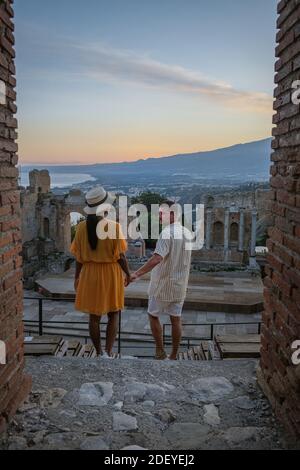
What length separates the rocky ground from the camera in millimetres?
2896

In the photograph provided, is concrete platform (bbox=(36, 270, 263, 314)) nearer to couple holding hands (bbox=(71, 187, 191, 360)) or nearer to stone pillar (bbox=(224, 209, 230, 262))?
stone pillar (bbox=(224, 209, 230, 262))

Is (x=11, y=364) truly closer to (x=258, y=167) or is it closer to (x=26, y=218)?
(x=26, y=218)

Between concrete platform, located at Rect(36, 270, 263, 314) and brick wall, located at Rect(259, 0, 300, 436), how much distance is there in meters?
9.87

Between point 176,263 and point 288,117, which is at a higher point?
point 288,117

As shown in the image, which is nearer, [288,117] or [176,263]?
[288,117]

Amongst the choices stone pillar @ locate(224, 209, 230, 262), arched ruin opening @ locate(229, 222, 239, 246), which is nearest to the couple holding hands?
stone pillar @ locate(224, 209, 230, 262)

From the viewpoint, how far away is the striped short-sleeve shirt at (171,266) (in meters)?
4.62

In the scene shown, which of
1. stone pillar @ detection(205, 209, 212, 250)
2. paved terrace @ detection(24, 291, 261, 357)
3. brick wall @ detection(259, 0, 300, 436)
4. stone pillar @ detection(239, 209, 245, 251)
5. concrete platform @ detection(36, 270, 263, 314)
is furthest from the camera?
stone pillar @ detection(239, 209, 245, 251)

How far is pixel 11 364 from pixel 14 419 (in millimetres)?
389

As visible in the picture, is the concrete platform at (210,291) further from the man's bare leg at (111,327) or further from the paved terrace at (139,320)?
the man's bare leg at (111,327)

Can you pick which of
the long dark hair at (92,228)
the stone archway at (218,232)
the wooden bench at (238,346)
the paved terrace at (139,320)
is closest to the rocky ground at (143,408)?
the wooden bench at (238,346)

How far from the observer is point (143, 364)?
4.29 m

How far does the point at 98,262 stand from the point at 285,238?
212 centimetres
